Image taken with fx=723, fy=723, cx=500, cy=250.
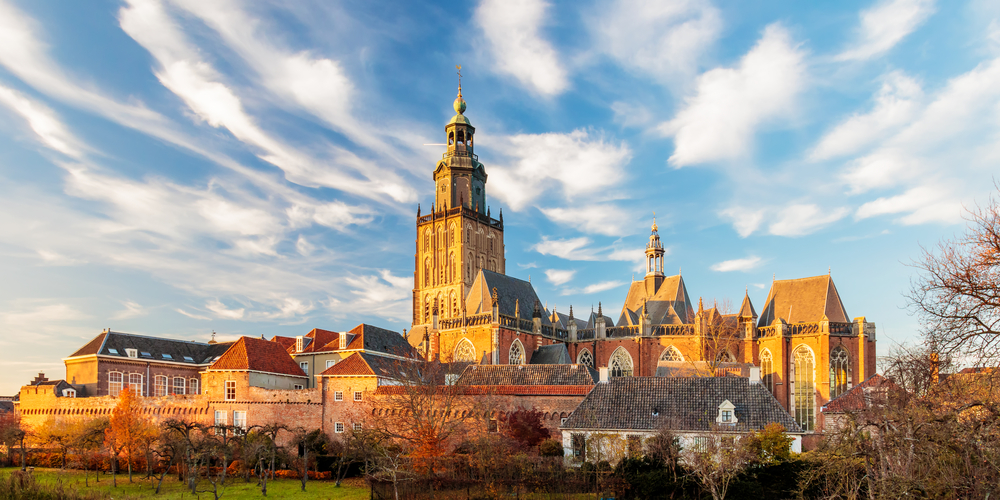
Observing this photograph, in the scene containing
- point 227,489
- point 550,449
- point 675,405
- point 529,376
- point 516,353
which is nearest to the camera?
point 675,405

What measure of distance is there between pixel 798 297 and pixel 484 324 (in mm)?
25955

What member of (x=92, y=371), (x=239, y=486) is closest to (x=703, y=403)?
(x=239, y=486)

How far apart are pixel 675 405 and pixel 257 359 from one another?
28.9 meters

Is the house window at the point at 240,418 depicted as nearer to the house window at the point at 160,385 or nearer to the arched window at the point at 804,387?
the house window at the point at 160,385

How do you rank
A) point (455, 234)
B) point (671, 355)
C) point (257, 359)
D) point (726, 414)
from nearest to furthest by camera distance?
1. point (726, 414)
2. point (257, 359)
3. point (671, 355)
4. point (455, 234)

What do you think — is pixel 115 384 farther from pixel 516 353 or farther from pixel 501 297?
pixel 516 353

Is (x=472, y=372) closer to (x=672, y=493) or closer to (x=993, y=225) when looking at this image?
(x=672, y=493)

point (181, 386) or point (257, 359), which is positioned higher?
point (257, 359)

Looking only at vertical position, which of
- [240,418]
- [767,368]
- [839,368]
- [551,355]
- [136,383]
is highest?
[551,355]

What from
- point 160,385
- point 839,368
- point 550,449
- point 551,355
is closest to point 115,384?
point 160,385

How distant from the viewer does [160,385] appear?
65.2m

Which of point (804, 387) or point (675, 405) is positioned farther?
→ point (804, 387)

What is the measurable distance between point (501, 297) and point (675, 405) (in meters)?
29.7

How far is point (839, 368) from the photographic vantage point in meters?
55.9
